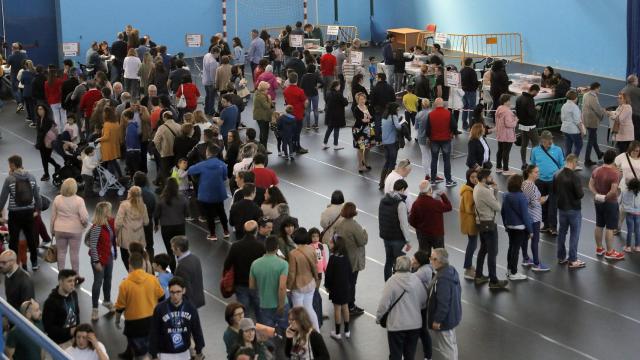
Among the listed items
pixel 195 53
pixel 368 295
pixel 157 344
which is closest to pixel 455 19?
pixel 195 53

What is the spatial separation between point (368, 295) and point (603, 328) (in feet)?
9.20

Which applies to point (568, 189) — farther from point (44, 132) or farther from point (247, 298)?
point (44, 132)

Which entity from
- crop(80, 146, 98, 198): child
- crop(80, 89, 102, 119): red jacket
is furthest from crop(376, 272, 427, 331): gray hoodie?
crop(80, 89, 102, 119): red jacket

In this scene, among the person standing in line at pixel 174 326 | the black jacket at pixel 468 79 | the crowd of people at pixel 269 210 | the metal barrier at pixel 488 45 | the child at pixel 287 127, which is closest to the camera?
the person standing in line at pixel 174 326

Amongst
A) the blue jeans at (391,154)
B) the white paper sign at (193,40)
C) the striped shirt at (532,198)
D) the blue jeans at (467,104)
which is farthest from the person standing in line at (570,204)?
the white paper sign at (193,40)

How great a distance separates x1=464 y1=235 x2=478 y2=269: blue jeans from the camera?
506 inches

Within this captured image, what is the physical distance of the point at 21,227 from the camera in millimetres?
13266

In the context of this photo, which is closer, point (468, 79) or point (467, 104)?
point (468, 79)

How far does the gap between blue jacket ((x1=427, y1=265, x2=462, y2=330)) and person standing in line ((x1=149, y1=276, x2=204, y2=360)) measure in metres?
2.35

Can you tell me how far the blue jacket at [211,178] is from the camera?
557 inches

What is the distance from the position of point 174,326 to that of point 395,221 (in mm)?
3695

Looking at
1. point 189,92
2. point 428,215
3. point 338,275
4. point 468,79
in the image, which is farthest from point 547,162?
point 189,92

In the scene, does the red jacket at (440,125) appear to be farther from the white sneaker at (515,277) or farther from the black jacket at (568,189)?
the white sneaker at (515,277)

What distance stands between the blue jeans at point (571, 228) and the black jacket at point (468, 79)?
7.03 metres
